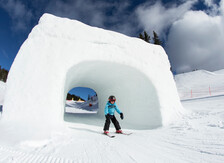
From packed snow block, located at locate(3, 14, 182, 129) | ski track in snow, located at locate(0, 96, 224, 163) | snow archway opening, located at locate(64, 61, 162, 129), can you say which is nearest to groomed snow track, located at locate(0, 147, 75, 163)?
ski track in snow, located at locate(0, 96, 224, 163)

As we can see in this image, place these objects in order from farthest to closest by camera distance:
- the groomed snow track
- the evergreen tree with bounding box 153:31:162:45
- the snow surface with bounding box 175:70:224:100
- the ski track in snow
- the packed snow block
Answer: the evergreen tree with bounding box 153:31:162:45, the snow surface with bounding box 175:70:224:100, the packed snow block, the ski track in snow, the groomed snow track


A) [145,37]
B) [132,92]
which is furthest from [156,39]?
[132,92]

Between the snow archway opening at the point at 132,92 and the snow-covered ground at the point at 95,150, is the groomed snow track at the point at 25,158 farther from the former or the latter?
the snow archway opening at the point at 132,92

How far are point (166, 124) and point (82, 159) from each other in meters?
3.37

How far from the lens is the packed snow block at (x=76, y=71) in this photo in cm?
337

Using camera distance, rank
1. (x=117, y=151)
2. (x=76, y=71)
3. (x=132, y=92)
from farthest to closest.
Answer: (x=132, y=92) < (x=76, y=71) < (x=117, y=151)

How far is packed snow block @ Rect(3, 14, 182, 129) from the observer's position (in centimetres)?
337

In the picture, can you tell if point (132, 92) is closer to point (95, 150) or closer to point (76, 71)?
point (76, 71)

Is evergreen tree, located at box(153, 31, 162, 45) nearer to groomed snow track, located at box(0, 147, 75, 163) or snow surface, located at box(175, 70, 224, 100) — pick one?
snow surface, located at box(175, 70, 224, 100)

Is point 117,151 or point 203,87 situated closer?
point 117,151

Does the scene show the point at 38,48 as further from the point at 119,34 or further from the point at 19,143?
the point at 119,34

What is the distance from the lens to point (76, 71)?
4910mm

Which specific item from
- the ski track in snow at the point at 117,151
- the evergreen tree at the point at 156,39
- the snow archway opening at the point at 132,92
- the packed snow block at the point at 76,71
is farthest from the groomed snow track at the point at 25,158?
the evergreen tree at the point at 156,39

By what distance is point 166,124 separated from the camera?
4.24 meters
